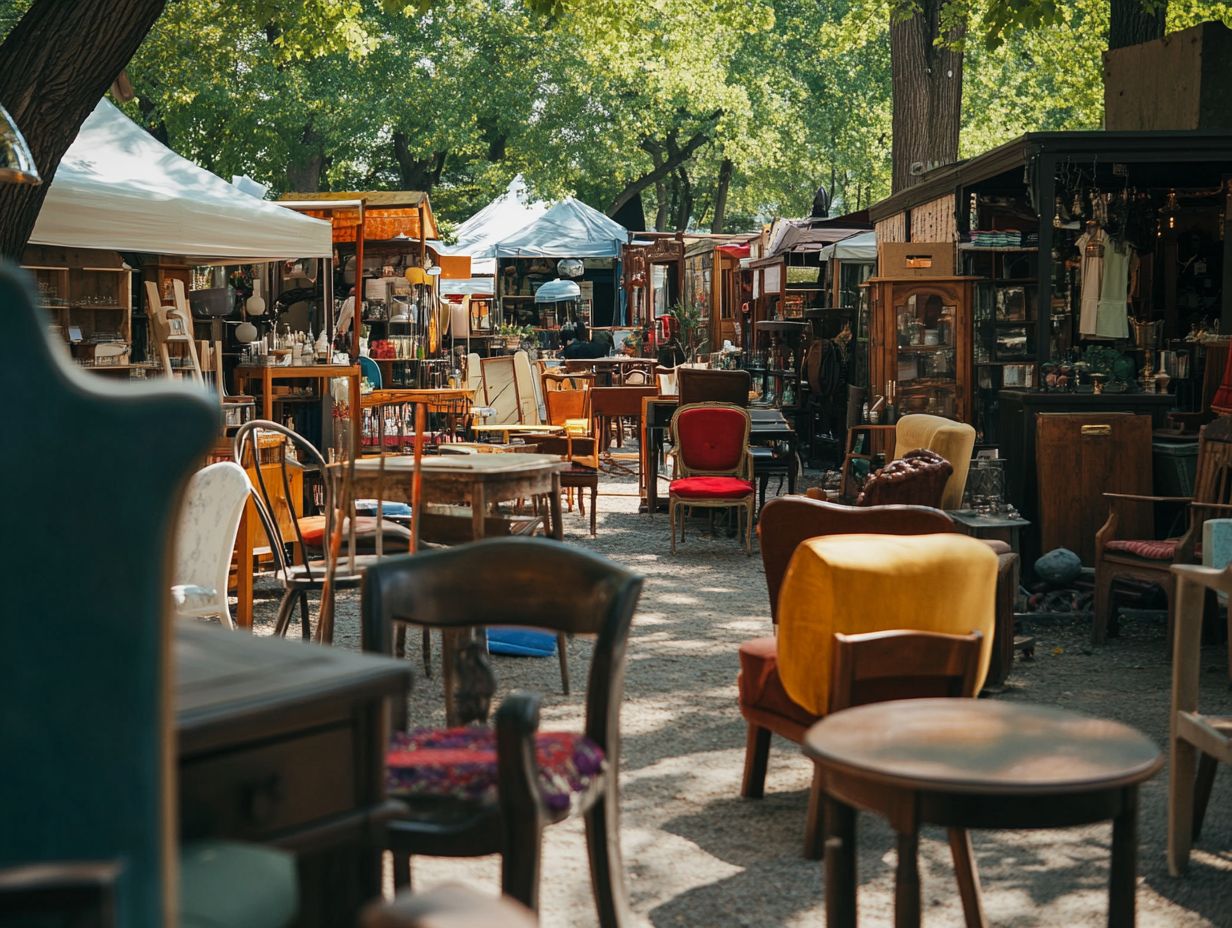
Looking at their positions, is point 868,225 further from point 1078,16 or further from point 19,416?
point 19,416

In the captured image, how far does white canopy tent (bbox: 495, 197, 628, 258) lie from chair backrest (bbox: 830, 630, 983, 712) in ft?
84.0

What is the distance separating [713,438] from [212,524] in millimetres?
6056

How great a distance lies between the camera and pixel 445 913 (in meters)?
1.69

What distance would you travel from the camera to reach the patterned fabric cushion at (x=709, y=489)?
11312 mm

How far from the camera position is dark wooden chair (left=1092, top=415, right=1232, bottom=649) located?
297 inches

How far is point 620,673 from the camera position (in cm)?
347

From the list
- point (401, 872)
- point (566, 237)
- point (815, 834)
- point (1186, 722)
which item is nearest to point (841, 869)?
point (401, 872)

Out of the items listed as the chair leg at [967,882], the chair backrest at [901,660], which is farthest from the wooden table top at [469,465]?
the chair leg at [967,882]

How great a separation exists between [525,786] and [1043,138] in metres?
8.31

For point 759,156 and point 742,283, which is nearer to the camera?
point 742,283

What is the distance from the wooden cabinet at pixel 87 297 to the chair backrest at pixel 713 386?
433 centimetres

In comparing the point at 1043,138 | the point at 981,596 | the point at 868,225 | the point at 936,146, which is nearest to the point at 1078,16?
the point at 868,225

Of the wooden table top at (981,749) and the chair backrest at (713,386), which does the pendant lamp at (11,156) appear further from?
the chair backrest at (713,386)

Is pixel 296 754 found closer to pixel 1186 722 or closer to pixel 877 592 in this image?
pixel 877 592
